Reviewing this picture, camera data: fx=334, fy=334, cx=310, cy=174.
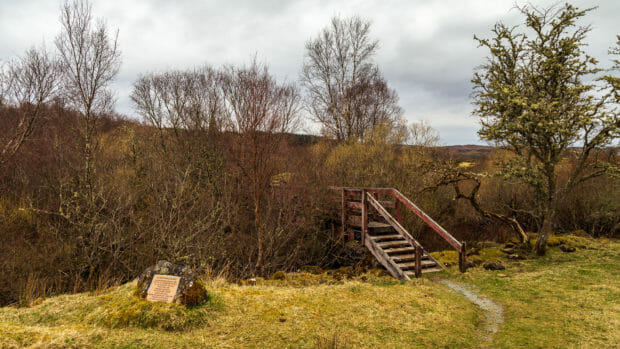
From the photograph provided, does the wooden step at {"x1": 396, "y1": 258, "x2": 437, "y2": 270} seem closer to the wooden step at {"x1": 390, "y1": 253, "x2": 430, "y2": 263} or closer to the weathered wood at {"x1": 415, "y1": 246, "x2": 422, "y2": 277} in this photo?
the wooden step at {"x1": 390, "y1": 253, "x2": 430, "y2": 263}

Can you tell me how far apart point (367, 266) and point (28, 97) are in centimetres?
1656

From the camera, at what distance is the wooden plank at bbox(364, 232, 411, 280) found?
9.06 m

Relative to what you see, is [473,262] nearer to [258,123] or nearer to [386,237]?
[386,237]

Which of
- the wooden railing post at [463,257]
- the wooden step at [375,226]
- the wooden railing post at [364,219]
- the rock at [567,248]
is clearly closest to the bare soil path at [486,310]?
the wooden railing post at [463,257]

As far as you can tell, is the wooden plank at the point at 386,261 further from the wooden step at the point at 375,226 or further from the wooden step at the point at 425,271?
the wooden step at the point at 375,226

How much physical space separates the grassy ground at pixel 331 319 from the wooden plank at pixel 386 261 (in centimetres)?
112

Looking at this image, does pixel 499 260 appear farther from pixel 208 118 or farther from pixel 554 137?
pixel 208 118

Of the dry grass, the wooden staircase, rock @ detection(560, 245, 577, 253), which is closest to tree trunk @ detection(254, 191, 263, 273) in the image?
the dry grass

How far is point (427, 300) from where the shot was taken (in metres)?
6.79

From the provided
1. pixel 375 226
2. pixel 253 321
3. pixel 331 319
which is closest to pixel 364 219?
pixel 375 226

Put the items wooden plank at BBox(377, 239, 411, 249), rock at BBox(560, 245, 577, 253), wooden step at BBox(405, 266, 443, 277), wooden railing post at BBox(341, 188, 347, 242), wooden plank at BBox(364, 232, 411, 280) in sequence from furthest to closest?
wooden railing post at BBox(341, 188, 347, 242)
rock at BBox(560, 245, 577, 253)
wooden plank at BBox(377, 239, 411, 249)
wooden step at BBox(405, 266, 443, 277)
wooden plank at BBox(364, 232, 411, 280)

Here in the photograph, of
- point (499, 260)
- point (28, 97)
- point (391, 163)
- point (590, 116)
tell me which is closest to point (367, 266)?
point (499, 260)

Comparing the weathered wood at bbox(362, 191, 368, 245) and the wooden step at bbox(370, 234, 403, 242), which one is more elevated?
the weathered wood at bbox(362, 191, 368, 245)

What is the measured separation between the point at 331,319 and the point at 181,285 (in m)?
2.45
